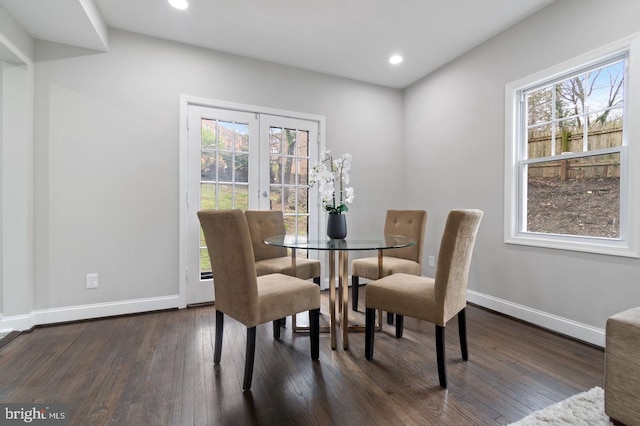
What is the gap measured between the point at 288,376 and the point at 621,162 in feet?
8.86

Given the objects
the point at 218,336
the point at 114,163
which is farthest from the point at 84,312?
the point at 218,336

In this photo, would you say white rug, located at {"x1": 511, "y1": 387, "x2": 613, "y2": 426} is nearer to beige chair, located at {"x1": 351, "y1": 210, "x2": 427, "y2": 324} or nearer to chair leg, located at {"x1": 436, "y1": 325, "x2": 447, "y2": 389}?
chair leg, located at {"x1": 436, "y1": 325, "x2": 447, "y2": 389}

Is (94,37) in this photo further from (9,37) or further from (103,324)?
(103,324)

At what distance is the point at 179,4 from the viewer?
94.7 inches

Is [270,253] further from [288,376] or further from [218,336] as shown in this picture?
[288,376]

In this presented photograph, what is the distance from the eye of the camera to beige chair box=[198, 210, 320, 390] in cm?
163

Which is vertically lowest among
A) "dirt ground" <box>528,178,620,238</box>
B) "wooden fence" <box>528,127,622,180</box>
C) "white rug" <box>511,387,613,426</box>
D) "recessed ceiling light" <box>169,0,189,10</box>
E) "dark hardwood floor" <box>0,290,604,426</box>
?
"dark hardwood floor" <box>0,290,604,426</box>

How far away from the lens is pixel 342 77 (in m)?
3.79

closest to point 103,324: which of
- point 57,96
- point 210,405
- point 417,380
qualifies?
point 210,405

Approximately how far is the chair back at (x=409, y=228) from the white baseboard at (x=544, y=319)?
878mm

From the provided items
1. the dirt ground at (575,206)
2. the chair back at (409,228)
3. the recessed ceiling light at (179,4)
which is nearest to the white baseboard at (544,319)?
the dirt ground at (575,206)

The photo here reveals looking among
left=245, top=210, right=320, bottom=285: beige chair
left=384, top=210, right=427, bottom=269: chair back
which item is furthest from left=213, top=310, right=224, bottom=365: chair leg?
left=384, top=210, right=427, bottom=269: chair back

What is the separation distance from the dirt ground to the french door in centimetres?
224

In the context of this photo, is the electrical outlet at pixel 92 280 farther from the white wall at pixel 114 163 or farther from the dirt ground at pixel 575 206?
the dirt ground at pixel 575 206
